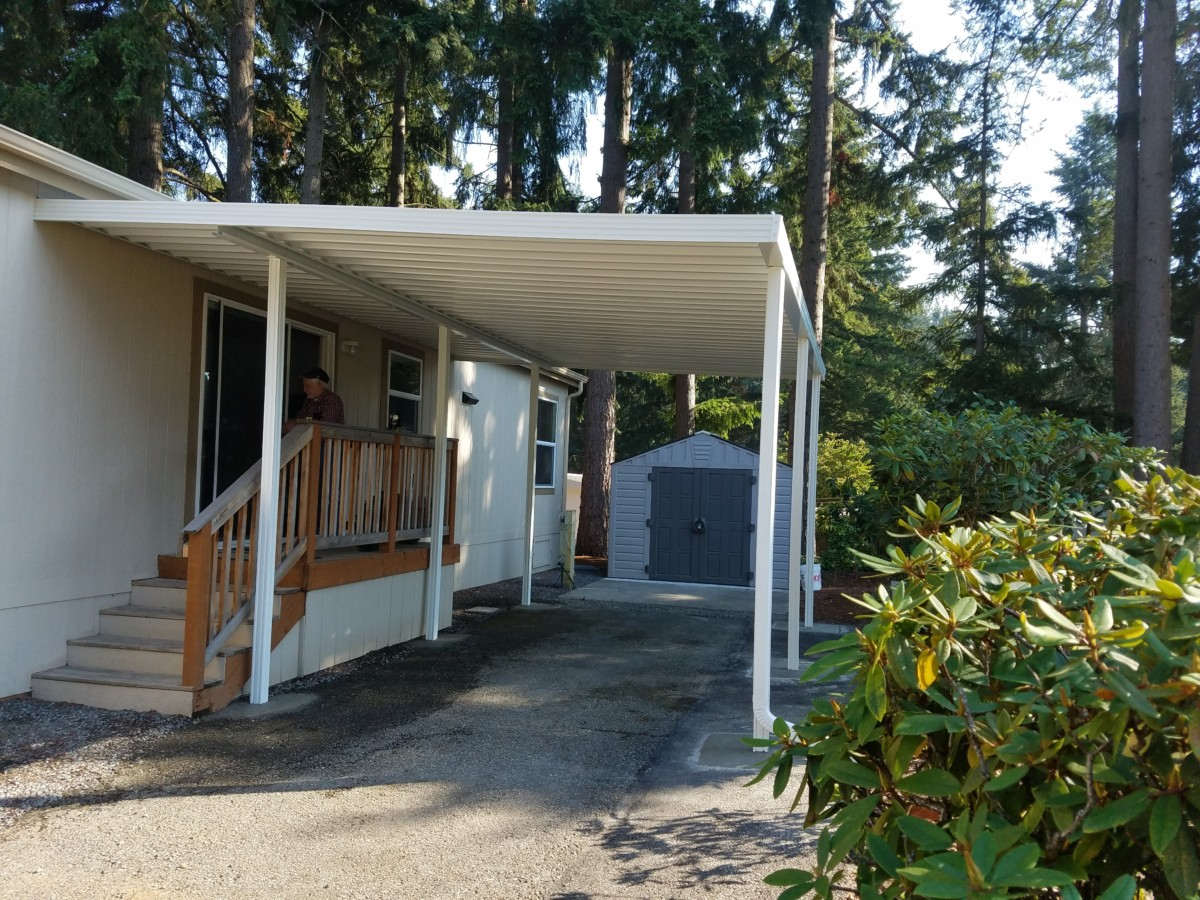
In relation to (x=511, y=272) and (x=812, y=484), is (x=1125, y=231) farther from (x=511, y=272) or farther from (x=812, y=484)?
(x=511, y=272)

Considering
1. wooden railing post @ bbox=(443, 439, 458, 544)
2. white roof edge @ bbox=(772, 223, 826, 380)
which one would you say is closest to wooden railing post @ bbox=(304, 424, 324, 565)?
wooden railing post @ bbox=(443, 439, 458, 544)

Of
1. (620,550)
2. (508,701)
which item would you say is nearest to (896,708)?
(508,701)

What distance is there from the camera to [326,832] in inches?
148

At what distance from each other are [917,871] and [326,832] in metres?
2.86

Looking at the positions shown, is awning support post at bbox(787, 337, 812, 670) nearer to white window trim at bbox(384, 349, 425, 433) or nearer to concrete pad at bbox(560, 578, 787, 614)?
concrete pad at bbox(560, 578, 787, 614)

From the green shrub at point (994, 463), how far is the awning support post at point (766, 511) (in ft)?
6.19

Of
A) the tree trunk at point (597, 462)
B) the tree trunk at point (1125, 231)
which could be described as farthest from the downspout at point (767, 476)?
the tree trunk at point (597, 462)

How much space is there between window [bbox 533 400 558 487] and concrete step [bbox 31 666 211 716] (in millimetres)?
8814

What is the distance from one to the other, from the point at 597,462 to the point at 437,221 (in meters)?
12.2

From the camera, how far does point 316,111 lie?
13719 mm

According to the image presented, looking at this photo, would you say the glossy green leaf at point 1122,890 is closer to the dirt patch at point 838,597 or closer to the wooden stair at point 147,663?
the wooden stair at point 147,663

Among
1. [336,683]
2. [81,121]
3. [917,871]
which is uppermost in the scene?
[81,121]

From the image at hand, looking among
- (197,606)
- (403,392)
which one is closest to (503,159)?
(403,392)

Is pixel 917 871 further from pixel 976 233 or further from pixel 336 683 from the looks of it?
pixel 976 233
